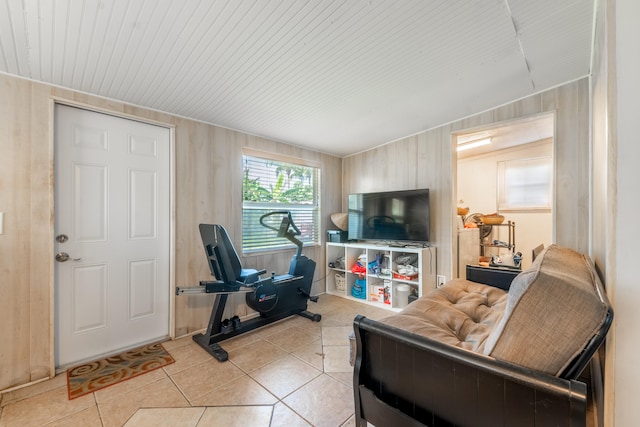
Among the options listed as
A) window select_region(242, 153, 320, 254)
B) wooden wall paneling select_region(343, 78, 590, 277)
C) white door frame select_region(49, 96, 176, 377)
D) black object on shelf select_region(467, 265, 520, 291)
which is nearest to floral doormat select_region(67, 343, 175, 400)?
white door frame select_region(49, 96, 176, 377)

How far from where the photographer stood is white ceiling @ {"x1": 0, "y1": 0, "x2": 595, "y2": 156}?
4.54 ft

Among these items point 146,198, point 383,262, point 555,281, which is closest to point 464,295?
point 555,281

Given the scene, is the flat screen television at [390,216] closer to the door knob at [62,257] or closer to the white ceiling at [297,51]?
the white ceiling at [297,51]

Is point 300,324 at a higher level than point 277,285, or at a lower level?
lower

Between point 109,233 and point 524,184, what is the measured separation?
5.46 metres

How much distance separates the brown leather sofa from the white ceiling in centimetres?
143

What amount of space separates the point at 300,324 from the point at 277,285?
0.51 meters

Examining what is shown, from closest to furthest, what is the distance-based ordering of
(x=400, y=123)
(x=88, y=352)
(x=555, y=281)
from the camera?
(x=555, y=281), (x=88, y=352), (x=400, y=123)

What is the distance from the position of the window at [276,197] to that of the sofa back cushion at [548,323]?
2.71 m

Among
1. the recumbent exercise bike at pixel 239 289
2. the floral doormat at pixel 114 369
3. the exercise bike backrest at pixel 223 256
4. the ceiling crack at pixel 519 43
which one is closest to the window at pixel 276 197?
the recumbent exercise bike at pixel 239 289

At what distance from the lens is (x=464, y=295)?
2.01m

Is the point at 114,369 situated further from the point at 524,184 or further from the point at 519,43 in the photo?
the point at 524,184

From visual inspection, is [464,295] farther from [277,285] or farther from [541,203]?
[541,203]

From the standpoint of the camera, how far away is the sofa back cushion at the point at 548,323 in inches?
28.4
